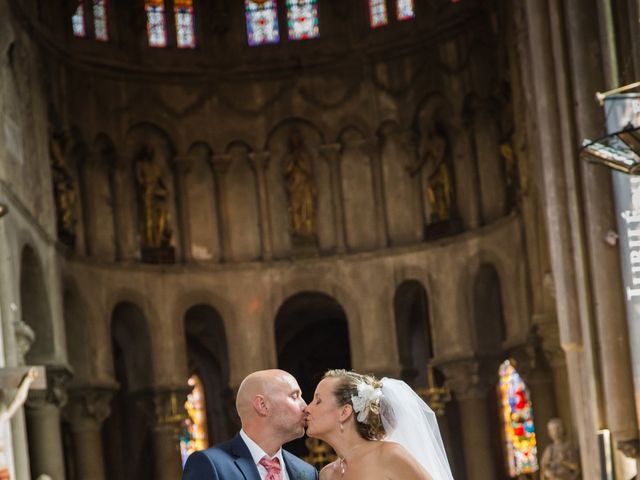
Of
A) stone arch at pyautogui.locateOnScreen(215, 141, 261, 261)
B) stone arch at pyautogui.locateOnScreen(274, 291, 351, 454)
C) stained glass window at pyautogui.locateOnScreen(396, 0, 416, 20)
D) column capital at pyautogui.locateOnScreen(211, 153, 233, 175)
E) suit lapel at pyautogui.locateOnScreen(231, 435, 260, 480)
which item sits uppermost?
stained glass window at pyautogui.locateOnScreen(396, 0, 416, 20)

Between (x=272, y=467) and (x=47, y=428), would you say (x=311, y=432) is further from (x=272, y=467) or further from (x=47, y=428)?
(x=47, y=428)

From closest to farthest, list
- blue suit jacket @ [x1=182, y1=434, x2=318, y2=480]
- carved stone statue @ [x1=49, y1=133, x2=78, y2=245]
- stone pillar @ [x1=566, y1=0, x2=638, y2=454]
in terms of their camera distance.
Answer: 1. blue suit jacket @ [x1=182, y1=434, x2=318, y2=480]
2. stone pillar @ [x1=566, y1=0, x2=638, y2=454]
3. carved stone statue @ [x1=49, y1=133, x2=78, y2=245]

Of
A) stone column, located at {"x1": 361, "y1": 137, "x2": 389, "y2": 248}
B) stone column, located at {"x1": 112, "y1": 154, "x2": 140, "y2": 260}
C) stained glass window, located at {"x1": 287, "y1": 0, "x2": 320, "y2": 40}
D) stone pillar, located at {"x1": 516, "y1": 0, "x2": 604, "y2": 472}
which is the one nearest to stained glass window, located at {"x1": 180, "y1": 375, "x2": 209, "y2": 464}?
stone column, located at {"x1": 112, "y1": 154, "x2": 140, "y2": 260}

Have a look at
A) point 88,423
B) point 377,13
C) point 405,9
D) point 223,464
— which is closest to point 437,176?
point 405,9

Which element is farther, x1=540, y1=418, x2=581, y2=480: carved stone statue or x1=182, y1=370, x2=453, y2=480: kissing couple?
x1=540, y1=418, x2=581, y2=480: carved stone statue

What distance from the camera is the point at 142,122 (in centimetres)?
3238

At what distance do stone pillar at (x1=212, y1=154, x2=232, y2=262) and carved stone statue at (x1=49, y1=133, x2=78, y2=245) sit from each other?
3.92 meters

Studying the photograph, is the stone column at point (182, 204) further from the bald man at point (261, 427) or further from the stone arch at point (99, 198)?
the bald man at point (261, 427)

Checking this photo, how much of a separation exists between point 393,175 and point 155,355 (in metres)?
6.18

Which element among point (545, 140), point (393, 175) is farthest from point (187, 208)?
point (545, 140)

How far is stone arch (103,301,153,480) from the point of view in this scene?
31.7 meters

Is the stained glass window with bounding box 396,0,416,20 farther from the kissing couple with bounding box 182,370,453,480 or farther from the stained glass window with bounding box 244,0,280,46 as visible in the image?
the kissing couple with bounding box 182,370,453,480

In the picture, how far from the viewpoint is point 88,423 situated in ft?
97.0

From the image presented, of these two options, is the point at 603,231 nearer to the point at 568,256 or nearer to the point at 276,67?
the point at 568,256
